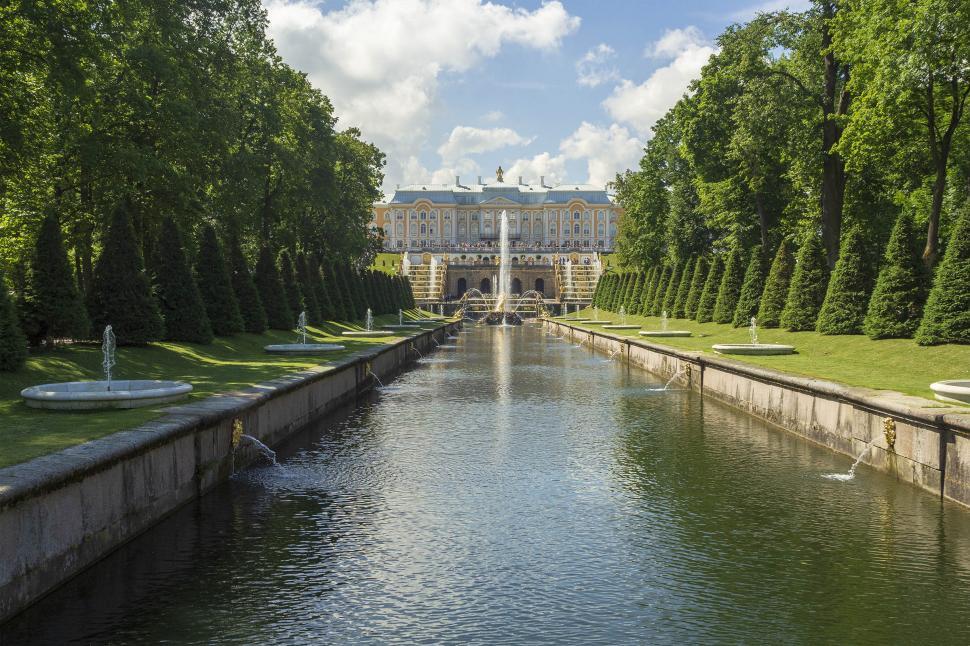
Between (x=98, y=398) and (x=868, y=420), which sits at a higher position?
(x=98, y=398)

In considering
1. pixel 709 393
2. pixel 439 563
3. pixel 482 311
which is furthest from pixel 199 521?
pixel 482 311

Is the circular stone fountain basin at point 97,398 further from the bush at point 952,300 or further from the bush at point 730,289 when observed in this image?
the bush at point 730,289

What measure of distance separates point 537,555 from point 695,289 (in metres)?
36.4

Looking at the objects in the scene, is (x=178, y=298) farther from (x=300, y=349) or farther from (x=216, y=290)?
(x=300, y=349)

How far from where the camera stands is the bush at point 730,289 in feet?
119

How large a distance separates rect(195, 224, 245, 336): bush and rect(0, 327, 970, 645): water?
13.6 metres

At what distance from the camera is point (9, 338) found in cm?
1451

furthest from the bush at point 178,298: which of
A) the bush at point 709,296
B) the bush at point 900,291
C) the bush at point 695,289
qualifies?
the bush at point 695,289

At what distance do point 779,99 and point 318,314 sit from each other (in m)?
20.9

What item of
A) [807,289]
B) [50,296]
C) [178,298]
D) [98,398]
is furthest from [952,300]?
[50,296]

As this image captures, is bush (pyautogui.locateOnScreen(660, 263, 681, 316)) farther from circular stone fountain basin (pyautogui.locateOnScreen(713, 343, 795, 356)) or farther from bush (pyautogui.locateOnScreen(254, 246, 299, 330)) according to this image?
circular stone fountain basin (pyautogui.locateOnScreen(713, 343, 795, 356))

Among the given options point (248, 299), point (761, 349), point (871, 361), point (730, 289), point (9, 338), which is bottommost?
point (871, 361)

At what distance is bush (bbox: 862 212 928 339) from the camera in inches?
843

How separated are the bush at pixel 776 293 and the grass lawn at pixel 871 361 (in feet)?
10.2
